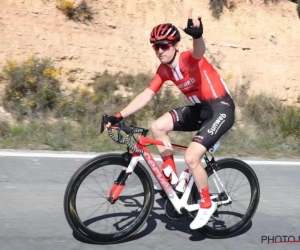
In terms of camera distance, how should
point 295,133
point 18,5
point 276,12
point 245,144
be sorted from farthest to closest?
point 276,12, point 18,5, point 295,133, point 245,144

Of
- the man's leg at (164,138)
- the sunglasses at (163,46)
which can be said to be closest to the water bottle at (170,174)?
the man's leg at (164,138)

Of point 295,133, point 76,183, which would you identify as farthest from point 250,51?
point 76,183

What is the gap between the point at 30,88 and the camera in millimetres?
10406

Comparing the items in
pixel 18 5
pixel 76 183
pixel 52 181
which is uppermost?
pixel 18 5

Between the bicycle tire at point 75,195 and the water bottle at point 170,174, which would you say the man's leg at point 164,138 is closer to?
the water bottle at point 170,174

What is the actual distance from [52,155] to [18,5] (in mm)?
6228

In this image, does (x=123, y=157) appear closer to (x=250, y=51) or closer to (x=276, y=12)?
(x=250, y=51)

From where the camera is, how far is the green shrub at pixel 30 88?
9.89 m

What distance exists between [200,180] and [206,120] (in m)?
0.58

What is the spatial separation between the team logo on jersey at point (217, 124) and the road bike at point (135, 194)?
23cm

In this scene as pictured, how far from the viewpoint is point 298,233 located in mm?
5180

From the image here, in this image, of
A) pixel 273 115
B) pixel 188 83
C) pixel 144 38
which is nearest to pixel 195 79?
pixel 188 83

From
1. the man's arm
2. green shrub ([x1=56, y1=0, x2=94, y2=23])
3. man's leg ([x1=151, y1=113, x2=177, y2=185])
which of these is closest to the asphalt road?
man's leg ([x1=151, y1=113, x2=177, y2=185])

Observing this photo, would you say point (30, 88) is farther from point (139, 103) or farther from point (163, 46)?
point (163, 46)
